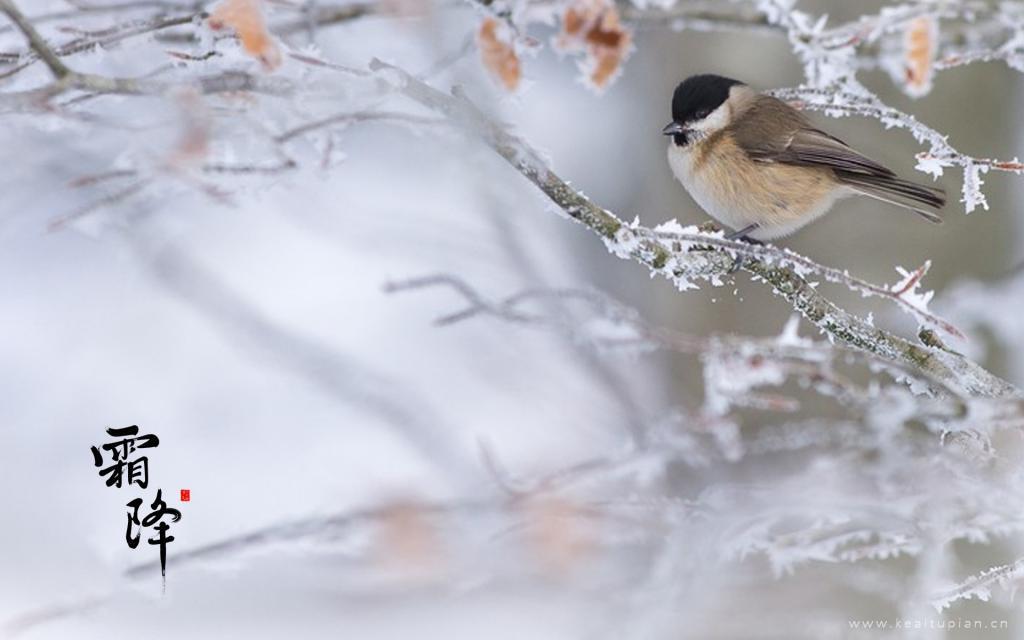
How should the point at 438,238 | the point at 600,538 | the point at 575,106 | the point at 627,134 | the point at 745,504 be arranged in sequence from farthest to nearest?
the point at 575,106 < the point at 627,134 < the point at 438,238 < the point at 600,538 < the point at 745,504

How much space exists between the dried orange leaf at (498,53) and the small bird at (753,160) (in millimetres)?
1135

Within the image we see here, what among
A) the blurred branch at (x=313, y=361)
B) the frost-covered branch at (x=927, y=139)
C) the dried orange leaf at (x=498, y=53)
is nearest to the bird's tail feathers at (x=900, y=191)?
the frost-covered branch at (x=927, y=139)

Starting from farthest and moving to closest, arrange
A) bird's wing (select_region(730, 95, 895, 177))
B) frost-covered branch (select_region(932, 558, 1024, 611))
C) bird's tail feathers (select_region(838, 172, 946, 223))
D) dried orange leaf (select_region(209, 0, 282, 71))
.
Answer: bird's wing (select_region(730, 95, 895, 177)) → bird's tail feathers (select_region(838, 172, 946, 223)) → frost-covered branch (select_region(932, 558, 1024, 611)) → dried orange leaf (select_region(209, 0, 282, 71))

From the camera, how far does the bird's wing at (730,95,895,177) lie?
3.09 metres

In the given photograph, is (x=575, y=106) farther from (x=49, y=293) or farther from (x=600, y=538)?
(x=600, y=538)

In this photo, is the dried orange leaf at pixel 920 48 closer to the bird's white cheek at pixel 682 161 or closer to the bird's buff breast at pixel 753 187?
the bird's buff breast at pixel 753 187

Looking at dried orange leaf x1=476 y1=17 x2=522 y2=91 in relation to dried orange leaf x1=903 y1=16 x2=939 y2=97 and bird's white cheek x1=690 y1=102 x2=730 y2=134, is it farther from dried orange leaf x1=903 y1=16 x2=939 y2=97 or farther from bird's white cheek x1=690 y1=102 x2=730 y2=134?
bird's white cheek x1=690 y1=102 x2=730 y2=134

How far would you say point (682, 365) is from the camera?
491 cm

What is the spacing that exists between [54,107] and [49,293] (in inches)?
171

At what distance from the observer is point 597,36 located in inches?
84.4

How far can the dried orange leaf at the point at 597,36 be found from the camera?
6.93 ft

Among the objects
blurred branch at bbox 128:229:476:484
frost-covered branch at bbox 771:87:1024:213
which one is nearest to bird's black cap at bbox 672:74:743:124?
frost-covered branch at bbox 771:87:1024:213

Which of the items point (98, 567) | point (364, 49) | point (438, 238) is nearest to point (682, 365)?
point (438, 238)

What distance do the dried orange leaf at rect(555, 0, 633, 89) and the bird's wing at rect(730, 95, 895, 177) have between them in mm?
1040
